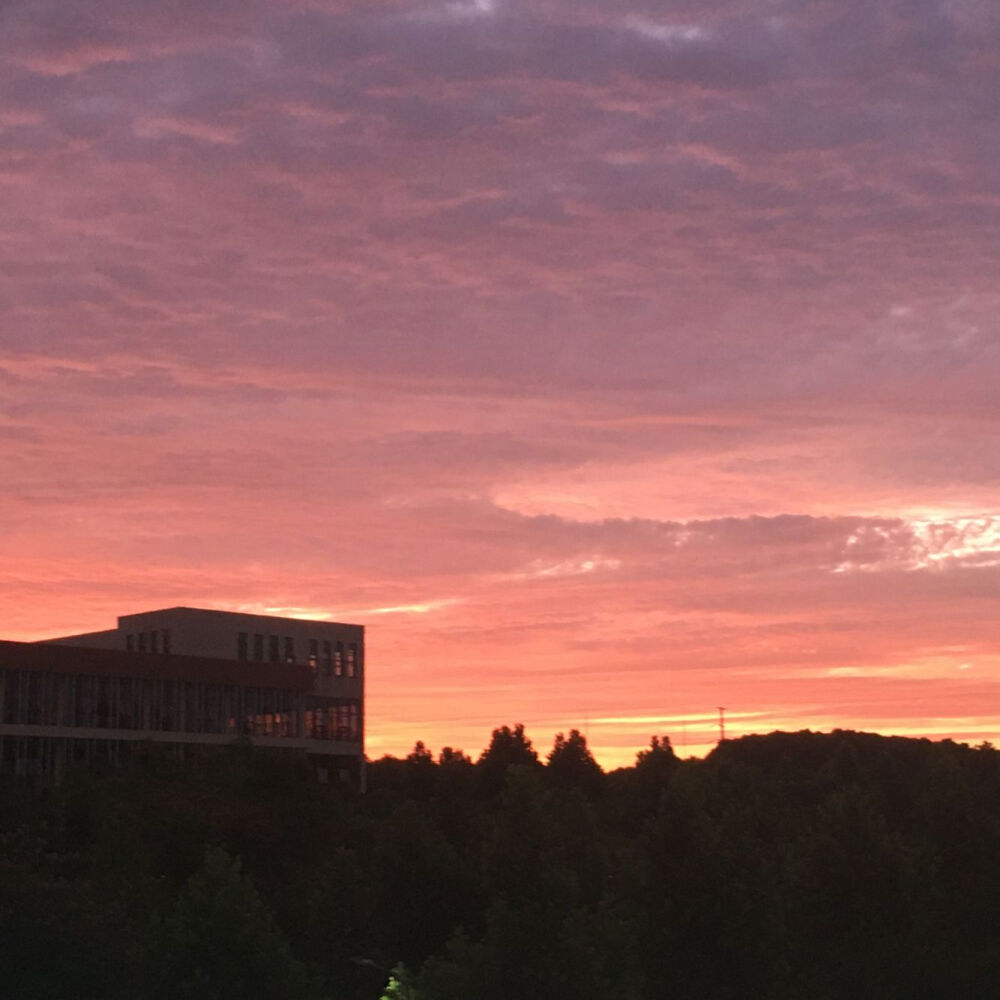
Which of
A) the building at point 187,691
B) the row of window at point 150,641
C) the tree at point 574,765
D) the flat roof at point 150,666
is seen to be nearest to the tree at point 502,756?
the tree at point 574,765

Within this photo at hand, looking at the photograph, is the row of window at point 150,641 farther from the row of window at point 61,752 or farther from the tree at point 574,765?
the tree at point 574,765

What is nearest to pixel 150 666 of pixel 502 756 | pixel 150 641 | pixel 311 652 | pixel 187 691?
pixel 187 691

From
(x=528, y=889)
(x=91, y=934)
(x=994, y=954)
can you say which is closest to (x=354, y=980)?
(x=528, y=889)

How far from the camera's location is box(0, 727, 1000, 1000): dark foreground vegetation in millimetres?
52469

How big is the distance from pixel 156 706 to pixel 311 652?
26.2 metres

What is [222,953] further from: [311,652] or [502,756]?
[502,756]

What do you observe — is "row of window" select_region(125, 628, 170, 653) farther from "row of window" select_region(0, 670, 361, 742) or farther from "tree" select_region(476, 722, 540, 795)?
"tree" select_region(476, 722, 540, 795)

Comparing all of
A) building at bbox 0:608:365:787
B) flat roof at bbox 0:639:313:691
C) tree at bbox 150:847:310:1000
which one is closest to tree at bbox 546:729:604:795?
building at bbox 0:608:365:787

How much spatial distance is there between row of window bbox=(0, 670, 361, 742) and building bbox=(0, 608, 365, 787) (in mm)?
85

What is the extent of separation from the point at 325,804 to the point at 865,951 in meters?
32.7

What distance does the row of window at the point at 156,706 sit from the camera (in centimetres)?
10631

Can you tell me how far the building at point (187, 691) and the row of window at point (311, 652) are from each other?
129 millimetres

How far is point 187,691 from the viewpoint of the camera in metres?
118

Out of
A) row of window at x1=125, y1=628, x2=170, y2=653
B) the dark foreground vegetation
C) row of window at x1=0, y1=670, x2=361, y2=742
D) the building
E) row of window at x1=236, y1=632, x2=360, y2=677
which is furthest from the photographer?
row of window at x1=236, y1=632, x2=360, y2=677
